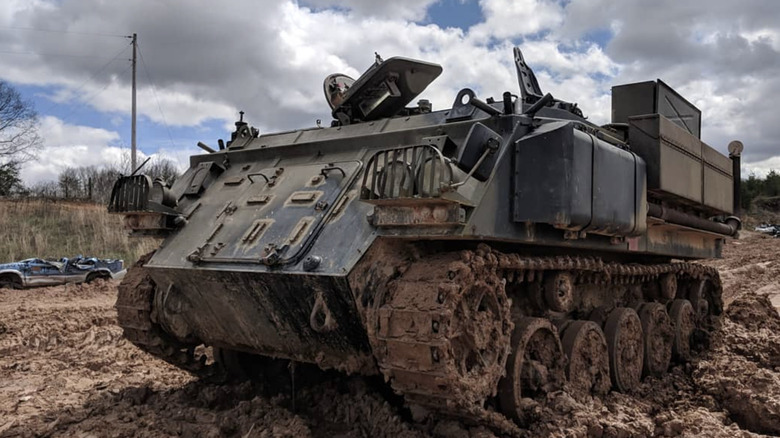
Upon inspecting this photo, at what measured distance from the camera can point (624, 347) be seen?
6672mm

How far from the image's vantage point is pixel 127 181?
627cm

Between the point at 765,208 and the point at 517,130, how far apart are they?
52.8m

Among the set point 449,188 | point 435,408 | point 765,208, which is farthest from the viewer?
point 765,208

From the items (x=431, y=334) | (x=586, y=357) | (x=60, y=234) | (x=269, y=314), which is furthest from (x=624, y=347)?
(x=60, y=234)

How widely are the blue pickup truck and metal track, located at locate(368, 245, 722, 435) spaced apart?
12833mm

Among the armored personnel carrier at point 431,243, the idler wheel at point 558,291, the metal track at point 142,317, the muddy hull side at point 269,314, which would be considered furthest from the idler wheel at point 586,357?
the metal track at point 142,317

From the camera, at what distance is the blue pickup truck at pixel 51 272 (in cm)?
1472

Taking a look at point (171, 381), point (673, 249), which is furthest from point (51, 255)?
point (673, 249)

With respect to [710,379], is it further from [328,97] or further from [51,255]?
[51,255]

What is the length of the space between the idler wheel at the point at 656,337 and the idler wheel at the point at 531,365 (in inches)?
78.6

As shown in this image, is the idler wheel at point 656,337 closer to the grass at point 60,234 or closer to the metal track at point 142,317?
the metal track at point 142,317

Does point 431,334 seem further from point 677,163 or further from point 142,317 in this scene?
point 677,163

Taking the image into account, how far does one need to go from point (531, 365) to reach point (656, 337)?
281 centimetres

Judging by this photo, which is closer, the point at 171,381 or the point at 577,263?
the point at 577,263
